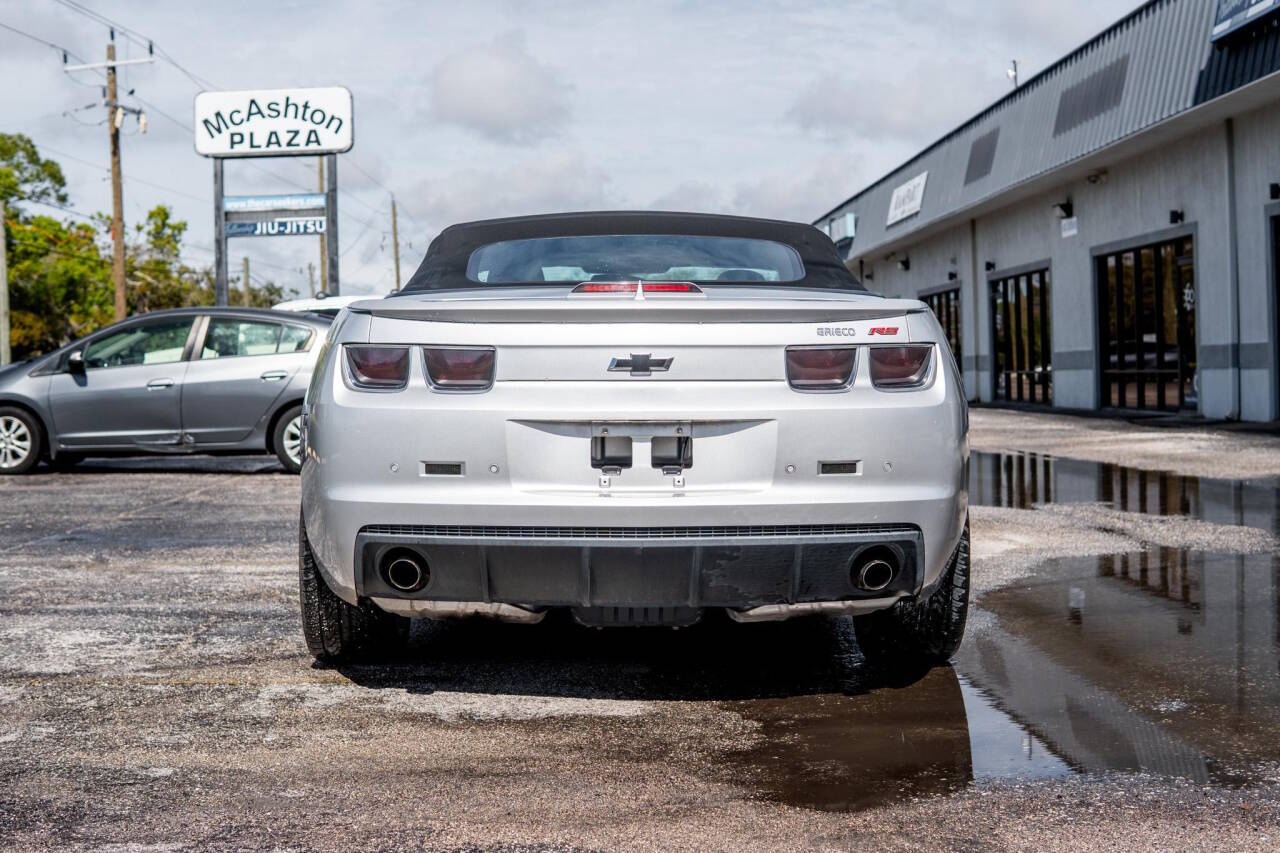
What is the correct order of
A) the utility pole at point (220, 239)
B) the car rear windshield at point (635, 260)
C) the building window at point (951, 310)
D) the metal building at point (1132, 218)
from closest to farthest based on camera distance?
the car rear windshield at point (635, 260) → the metal building at point (1132, 218) → the utility pole at point (220, 239) → the building window at point (951, 310)

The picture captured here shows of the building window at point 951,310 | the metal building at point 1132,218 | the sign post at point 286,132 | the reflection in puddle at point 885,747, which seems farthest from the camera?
the building window at point 951,310

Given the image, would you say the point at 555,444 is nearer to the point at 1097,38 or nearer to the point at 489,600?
the point at 489,600

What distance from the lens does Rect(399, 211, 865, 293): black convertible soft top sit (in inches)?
200

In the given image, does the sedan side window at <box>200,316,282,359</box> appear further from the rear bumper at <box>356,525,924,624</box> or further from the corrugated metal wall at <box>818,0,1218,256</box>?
the corrugated metal wall at <box>818,0,1218,256</box>

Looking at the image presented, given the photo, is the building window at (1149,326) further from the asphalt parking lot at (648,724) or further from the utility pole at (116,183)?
the utility pole at (116,183)

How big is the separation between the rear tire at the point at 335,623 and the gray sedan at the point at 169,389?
7496 mm

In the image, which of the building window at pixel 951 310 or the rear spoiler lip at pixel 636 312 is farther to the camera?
the building window at pixel 951 310

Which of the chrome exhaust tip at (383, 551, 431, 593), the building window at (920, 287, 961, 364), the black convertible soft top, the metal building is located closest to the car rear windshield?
the black convertible soft top

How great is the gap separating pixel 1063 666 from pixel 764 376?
1.57 m

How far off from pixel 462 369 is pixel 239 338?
873 cm

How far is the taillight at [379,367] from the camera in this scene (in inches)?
153

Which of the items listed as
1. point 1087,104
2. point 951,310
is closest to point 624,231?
point 1087,104

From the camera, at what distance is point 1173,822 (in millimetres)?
2943

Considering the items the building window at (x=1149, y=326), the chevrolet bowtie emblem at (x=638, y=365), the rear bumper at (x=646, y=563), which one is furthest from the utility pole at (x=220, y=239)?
the chevrolet bowtie emblem at (x=638, y=365)
